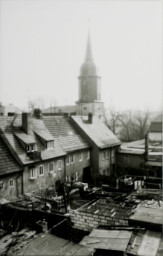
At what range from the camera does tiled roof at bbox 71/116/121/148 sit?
35841 millimetres

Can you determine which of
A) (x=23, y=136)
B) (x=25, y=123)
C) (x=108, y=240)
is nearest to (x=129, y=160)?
(x=25, y=123)

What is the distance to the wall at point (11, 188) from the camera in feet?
72.0

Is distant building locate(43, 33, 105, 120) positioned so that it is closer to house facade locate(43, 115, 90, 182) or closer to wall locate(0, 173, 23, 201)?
house facade locate(43, 115, 90, 182)

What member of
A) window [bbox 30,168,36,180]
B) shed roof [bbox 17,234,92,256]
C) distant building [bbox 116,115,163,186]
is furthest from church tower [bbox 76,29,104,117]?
shed roof [bbox 17,234,92,256]

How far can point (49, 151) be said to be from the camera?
2794 centimetres

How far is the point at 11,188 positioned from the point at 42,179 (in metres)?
4.19

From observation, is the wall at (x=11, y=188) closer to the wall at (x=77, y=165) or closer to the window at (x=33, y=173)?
the window at (x=33, y=173)

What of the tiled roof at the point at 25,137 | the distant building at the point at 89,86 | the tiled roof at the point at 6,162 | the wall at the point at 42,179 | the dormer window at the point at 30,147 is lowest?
the wall at the point at 42,179

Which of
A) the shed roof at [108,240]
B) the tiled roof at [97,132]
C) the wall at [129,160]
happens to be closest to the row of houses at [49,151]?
the tiled roof at [97,132]

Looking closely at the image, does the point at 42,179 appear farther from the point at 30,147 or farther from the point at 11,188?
the point at 11,188

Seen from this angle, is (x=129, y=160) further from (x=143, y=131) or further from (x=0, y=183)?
(x=143, y=131)

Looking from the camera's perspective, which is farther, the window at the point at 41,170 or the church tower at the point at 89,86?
the church tower at the point at 89,86

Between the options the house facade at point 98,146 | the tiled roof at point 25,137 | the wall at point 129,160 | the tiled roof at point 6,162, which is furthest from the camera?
the wall at point 129,160

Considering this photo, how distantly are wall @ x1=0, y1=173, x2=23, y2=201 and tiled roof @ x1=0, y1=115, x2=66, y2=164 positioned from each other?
162 centimetres
